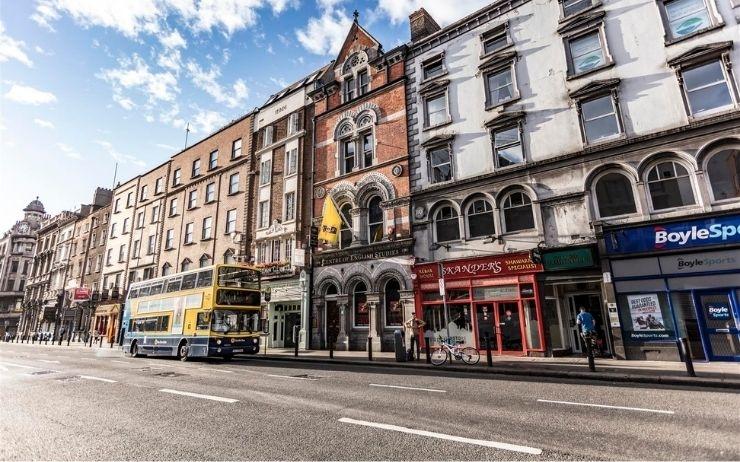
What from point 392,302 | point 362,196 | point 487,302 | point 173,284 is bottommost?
point 487,302

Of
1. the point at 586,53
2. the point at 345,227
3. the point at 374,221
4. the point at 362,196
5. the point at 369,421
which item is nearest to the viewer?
the point at 369,421

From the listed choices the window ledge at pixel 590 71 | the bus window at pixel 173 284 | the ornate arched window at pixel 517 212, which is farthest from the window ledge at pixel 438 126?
the bus window at pixel 173 284

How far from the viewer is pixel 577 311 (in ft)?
49.6

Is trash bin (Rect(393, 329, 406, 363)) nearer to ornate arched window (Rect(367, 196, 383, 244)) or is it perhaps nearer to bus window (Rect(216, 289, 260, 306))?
ornate arched window (Rect(367, 196, 383, 244))

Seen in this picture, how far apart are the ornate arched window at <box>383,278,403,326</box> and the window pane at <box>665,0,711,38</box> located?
15.9 meters

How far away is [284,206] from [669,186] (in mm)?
20960

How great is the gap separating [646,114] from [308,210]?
1834 cm

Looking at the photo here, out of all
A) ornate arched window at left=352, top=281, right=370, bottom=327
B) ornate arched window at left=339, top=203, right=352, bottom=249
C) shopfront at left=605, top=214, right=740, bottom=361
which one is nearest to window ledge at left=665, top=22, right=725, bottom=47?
shopfront at left=605, top=214, right=740, bottom=361

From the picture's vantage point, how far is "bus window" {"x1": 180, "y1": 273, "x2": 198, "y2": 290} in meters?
18.3

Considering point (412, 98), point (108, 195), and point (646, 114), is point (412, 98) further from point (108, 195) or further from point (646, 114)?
point (108, 195)

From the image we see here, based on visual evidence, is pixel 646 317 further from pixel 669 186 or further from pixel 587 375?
pixel 669 186

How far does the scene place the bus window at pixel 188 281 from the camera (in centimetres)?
1830

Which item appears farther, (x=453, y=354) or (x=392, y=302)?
(x=392, y=302)

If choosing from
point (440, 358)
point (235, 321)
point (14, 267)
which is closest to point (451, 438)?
point (440, 358)
